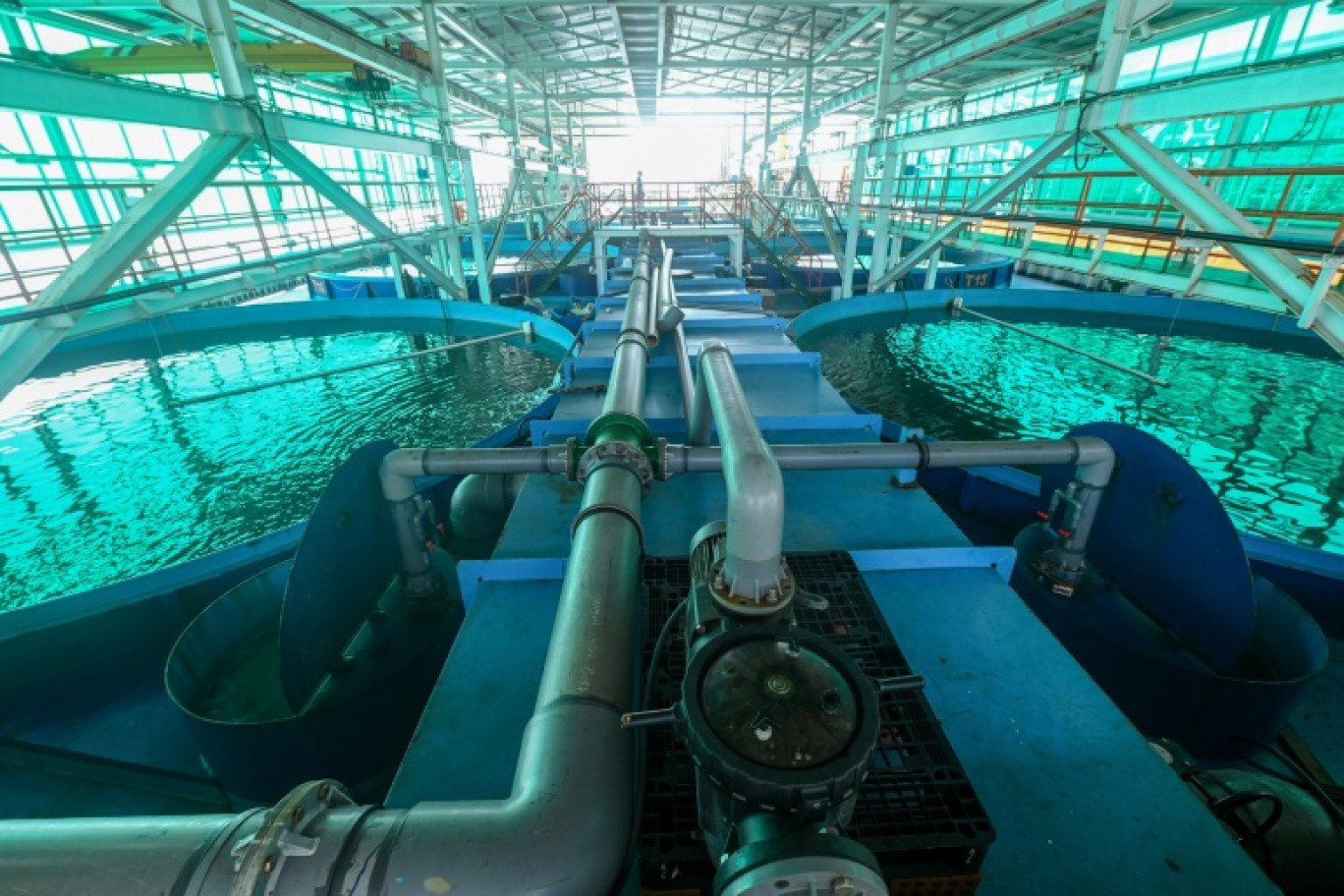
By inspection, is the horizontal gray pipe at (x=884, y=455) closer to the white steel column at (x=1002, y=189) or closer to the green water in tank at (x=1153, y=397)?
the green water in tank at (x=1153, y=397)

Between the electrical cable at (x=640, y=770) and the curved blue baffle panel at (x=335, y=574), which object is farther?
the curved blue baffle panel at (x=335, y=574)

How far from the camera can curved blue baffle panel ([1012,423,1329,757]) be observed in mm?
3574

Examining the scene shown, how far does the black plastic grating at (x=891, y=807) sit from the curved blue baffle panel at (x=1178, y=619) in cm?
275

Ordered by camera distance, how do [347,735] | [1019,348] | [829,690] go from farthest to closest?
1. [1019,348]
2. [347,735]
3. [829,690]

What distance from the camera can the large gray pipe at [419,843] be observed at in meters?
1.33

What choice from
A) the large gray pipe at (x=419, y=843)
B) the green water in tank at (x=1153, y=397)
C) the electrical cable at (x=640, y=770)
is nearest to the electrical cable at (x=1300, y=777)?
the electrical cable at (x=640, y=770)

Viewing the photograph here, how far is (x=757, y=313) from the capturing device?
31.4ft

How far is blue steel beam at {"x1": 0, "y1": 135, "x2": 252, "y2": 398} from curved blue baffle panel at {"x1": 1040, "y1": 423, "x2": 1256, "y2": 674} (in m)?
8.62

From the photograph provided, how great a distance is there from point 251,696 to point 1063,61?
79.4 ft

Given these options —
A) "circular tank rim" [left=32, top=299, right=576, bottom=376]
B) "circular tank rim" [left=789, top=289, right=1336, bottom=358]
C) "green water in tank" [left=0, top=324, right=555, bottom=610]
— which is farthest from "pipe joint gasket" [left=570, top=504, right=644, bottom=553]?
"circular tank rim" [left=789, top=289, right=1336, bottom=358]

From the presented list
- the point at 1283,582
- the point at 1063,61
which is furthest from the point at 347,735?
the point at 1063,61

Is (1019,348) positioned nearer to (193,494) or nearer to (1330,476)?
(1330,476)

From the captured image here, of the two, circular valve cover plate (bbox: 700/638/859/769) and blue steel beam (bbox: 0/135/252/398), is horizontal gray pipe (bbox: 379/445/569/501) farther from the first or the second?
blue steel beam (bbox: 0/135/252/398)

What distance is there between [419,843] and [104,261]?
21.5 ft
